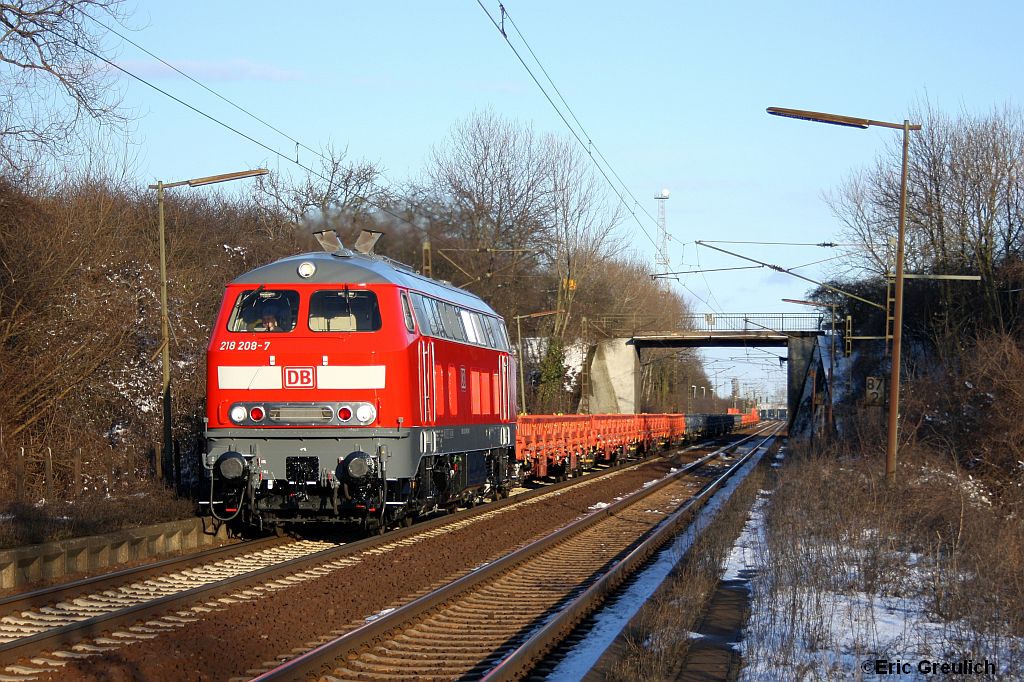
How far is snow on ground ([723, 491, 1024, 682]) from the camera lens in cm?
729

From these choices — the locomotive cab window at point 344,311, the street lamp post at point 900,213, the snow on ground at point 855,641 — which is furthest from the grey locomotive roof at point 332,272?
the street lamp post at point 900,213

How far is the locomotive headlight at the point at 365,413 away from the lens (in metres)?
13.5

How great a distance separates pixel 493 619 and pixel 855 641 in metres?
3.14

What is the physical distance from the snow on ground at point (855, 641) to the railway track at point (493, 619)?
5.31 ft

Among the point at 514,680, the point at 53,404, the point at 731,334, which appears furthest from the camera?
the point at 731,334

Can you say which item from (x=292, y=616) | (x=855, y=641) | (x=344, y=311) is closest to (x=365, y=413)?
(x=344, y=311)

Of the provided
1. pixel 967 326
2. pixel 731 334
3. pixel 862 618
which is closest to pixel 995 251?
pixel 967 326

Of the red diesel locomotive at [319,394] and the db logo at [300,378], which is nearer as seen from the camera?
the red diesel locomotive at [319,394]

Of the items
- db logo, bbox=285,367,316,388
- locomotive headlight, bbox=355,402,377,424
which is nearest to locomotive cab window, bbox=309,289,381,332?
Result: db logo, bbox=285,367,316,388

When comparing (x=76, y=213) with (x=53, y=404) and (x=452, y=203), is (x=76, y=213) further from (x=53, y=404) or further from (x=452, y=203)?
(x=452, y=203)

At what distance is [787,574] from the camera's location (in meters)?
11.0

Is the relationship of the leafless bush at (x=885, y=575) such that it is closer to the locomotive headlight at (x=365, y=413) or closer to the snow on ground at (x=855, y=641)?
the snow on ground at (x=855, y=641)

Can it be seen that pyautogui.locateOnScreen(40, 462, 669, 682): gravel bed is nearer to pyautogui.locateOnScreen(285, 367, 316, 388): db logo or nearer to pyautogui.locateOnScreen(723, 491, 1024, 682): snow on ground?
pyautogui.locateOnScreen(285, 367, 316, 388): db logo

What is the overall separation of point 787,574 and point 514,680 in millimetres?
4473
